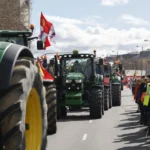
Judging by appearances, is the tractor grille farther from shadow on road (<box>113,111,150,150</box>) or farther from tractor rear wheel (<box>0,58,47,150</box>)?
tractor rear wheel (<box>0,58,47,150</box>)

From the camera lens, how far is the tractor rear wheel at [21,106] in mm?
4594

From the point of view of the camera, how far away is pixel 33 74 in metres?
5.39

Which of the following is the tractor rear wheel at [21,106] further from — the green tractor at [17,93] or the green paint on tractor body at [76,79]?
the green paint on tractor body at [76,79]

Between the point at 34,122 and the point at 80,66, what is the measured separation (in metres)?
14.3

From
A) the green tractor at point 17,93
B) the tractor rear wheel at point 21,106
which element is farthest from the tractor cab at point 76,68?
the green tractor at point 17,93

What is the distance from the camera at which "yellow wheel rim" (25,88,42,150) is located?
18.8 feet

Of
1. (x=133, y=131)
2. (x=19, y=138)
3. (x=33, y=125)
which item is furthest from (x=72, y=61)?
(x=19, y=138)

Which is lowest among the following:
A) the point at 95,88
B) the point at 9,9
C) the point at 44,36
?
the point at 95,88

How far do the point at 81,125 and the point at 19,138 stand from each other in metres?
11.7

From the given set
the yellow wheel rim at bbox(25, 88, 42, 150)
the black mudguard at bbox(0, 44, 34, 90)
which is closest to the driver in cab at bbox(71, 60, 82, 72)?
the yellow wheel rim at bbox(25, 88, 42, 150)

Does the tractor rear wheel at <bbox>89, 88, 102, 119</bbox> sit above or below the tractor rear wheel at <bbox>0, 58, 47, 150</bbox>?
below

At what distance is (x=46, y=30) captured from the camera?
781 inches

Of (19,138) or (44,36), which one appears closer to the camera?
(19,138)

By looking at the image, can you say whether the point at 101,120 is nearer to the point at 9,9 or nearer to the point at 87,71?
the point at 87,71
